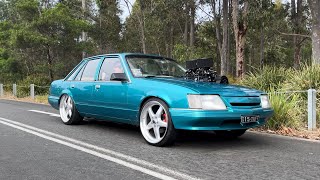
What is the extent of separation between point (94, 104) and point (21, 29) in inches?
694

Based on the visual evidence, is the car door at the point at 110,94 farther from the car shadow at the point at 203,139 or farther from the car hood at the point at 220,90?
the car hood at the point at 220,90

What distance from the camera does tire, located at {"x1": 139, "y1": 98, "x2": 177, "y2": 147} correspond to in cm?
538

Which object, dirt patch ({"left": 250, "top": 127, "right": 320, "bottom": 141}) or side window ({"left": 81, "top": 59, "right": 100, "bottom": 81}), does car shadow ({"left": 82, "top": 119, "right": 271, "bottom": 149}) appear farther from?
side window ({"left": 81, "top": 59, "right": 100, "bottom": 81})

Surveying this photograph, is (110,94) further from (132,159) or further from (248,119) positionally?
(248,119)

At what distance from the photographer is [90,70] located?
7473mm

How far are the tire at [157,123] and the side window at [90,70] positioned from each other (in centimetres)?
187

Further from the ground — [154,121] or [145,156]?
[154,121]

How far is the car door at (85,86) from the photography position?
7.12 metres

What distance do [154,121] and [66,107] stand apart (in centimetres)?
311

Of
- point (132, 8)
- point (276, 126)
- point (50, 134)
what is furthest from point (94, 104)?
point (132, 8)

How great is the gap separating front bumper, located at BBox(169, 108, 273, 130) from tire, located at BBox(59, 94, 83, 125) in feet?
10.2

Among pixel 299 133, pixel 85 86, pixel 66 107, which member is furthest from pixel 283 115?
pixel 66 107

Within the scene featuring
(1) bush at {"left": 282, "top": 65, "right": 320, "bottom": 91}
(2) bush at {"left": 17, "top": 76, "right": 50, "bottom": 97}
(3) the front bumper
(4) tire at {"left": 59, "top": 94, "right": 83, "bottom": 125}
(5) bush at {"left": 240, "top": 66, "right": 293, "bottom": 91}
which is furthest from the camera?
(2) bush at {"left": 17, "top": 76, "right": 50, "bottom": 97}

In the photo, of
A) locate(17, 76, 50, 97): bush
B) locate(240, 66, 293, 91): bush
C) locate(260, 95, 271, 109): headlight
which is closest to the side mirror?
locate(260, 95, 271, 109): headlight
